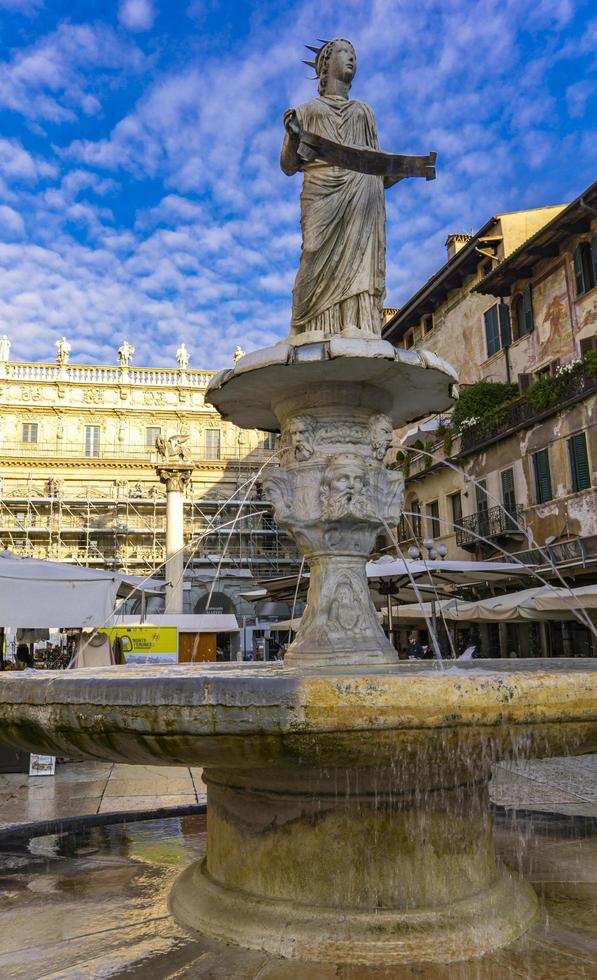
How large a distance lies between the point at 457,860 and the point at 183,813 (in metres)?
2.95

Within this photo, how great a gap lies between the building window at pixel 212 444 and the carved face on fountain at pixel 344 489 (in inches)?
1613

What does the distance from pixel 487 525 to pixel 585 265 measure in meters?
7.27

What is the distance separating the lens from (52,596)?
8.32m

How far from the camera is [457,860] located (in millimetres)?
2922

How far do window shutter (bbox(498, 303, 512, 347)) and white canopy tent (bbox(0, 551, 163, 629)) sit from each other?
1707 centimetres

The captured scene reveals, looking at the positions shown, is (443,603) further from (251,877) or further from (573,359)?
(251,877)

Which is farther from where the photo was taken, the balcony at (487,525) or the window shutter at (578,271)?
the balcony at (487,525)

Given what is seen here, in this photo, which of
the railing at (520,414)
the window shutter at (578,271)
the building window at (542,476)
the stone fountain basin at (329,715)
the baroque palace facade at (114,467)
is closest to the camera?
the stone fountain basin at (329,715)

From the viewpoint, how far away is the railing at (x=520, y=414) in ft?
59.4

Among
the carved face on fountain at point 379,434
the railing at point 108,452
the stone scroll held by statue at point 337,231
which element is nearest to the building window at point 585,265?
the stone scroll held by statue at point 337,231

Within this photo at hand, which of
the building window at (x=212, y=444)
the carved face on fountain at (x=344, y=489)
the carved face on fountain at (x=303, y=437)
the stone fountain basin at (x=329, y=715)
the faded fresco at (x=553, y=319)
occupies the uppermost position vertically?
the building window at (x=212, y=444)

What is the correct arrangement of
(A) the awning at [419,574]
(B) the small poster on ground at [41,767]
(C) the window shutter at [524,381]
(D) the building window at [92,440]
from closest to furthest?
(B) the small poster on ground at [41,767] → (A) the awning at [419,574] → (C) the window shutter at [524,381] → (D) the building window at [92,440]

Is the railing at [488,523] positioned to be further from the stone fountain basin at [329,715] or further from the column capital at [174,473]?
the stone fountain basin at [329,715]

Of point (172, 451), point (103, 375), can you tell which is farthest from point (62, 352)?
point (172, 451)
